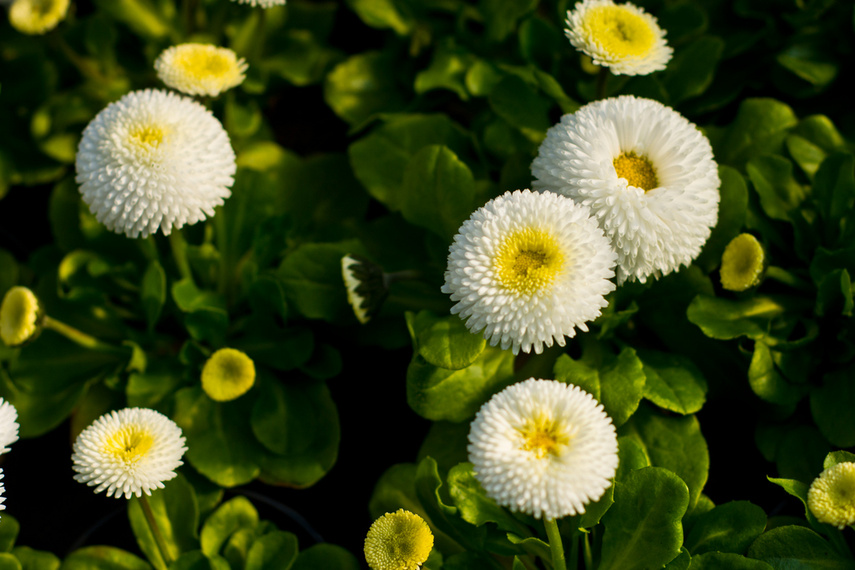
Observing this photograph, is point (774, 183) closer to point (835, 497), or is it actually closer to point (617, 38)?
point (617, 38)

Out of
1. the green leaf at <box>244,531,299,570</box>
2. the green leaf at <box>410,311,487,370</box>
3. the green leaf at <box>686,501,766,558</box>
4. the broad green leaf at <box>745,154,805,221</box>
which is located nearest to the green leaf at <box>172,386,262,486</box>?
the green leaf at <box>244,531,299,570</box>

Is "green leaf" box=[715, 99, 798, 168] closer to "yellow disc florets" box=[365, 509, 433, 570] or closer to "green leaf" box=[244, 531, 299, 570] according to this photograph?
"yellow disc florets" box=[365, 509, 433, 570]

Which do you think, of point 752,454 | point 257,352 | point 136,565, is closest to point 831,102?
point 752,454

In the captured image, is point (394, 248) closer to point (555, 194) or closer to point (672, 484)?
point (555, 194)

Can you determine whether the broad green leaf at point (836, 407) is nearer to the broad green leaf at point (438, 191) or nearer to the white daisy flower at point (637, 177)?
the white daisy flower at point (637, 177)

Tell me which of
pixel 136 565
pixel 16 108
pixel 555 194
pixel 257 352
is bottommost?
pixel 136 565

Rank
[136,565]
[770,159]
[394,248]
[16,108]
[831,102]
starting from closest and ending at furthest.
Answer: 1. [136,565]
2. [770,159]
3. [394,248]
4. [831,102]
5. [16,108]
